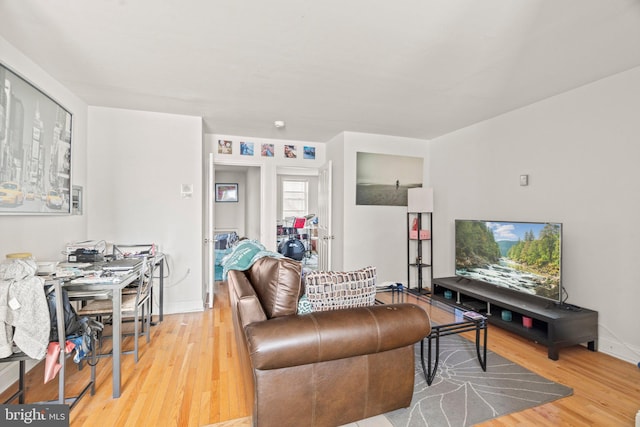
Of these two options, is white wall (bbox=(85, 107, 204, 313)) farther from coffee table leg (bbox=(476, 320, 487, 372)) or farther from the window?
the window

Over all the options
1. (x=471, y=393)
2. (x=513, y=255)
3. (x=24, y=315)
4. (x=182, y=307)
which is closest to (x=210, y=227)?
(x=182, y=307)

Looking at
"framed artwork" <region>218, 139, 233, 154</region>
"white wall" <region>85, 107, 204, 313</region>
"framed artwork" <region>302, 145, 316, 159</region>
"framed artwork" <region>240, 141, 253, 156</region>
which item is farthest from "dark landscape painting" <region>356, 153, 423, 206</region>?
"white wall" <region>85, 107, 204, 313</region>

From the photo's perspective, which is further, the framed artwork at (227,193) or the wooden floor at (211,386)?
the framed artwork at (227,193)

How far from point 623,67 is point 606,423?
103 inches

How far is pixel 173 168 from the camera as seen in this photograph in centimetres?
360

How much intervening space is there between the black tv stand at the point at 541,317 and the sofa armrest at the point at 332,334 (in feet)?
5.10

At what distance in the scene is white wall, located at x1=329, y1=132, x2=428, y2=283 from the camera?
14.2 ft

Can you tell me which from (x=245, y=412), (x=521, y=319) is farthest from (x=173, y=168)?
(x=521, y=319)

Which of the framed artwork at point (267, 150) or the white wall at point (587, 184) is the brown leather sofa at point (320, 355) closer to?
the white wall at point (587, 184)

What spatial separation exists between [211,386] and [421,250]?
352 cm

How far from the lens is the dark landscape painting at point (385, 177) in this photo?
438 centimetres

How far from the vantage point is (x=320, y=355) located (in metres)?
1.50

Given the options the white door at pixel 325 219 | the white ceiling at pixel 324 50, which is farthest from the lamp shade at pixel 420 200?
the white ceiling at pixel 324 50

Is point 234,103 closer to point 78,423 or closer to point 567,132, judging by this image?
point 78,423
